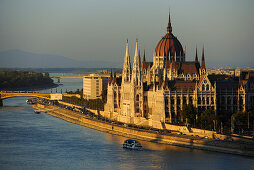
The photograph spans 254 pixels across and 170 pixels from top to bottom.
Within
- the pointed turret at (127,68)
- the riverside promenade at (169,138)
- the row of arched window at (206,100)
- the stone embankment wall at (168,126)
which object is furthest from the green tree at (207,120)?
the pointed turret at (127,68)

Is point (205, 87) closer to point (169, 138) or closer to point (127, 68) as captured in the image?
point (169, 138)

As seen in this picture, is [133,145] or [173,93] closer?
[133,145]

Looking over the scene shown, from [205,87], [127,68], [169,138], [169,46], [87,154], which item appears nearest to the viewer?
[87,154]

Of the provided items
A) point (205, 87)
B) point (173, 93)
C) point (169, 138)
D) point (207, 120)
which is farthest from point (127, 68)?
point (169, 138)

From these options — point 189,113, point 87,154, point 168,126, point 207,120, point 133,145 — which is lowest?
point 87,154

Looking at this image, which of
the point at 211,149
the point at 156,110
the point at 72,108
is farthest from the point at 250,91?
the point at 72,108

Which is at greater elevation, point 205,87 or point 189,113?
point 205,87

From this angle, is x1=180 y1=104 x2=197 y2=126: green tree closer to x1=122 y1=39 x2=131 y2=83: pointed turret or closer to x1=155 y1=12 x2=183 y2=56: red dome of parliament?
x1=122 y1=39 x2=131 y2=83: pointed turret
